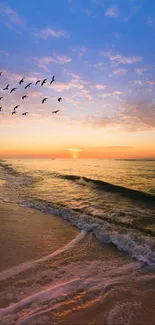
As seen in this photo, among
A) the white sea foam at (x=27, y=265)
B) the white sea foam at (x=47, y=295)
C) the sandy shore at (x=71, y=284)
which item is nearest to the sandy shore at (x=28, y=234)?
the sandy shore at (x=71, y=284)

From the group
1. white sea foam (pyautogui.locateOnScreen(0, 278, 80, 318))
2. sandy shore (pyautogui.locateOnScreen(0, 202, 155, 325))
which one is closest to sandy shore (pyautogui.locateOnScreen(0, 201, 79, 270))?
sandy shore (pyautogui.locateOnScreen(0, 202, 155, 325))

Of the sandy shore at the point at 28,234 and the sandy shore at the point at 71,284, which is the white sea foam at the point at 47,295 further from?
the sandy shore at the point at 28,234

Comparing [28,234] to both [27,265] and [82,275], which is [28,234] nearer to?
[27,265]

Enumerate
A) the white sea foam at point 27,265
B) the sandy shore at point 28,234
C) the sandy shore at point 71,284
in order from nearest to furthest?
the sandy shore at point 71,284
the white sea foam at point 27,265
the sandy shore at point 28,234

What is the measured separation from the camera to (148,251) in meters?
6.90

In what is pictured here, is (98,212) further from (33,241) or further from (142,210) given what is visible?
(33,241)

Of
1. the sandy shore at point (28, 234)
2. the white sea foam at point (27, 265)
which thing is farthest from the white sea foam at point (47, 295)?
the sandy shore at point (28, 234)

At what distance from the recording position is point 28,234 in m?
8.02

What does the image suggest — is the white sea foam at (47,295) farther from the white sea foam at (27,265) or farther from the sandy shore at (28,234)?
the sandy shore at (28,234)

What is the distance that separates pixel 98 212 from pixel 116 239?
13.9ft

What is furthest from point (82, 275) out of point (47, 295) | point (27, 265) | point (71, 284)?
point (27, 265)

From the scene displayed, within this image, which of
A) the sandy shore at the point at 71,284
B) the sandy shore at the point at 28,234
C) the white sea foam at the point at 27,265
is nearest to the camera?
the sandy shore at the point at 71,284

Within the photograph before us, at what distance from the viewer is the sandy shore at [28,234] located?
248 inches

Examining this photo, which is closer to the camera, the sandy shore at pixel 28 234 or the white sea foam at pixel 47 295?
the white sea foam at pixel 47 295
